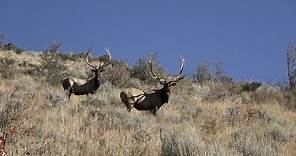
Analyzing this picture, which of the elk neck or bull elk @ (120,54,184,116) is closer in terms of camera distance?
bull elk @ (120,54,184,116)

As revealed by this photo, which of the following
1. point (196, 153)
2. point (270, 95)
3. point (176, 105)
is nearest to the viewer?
point (196, 153)

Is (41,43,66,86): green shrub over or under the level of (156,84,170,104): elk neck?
over

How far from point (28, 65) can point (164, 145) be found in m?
23.1

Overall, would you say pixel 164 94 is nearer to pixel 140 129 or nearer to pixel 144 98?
pixel 144 98

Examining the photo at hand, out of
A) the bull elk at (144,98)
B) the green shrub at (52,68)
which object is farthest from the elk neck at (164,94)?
the green shrub at (52,68)

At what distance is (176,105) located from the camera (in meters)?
16.1

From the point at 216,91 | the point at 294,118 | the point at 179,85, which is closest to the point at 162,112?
the point at 294,118

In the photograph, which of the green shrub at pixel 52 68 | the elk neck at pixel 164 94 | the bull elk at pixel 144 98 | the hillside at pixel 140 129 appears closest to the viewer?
the hillside at pixel 140 129

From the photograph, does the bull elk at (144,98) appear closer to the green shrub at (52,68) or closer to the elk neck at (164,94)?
the elk neck at (164,94)

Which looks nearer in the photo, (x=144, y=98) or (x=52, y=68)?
(x=144, y=98)

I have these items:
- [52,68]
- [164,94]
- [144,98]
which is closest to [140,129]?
[144,98]

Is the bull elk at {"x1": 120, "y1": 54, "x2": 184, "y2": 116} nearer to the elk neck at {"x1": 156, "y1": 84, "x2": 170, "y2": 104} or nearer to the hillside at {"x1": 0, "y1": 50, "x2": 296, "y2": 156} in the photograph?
the elk neck at {"x1": 156, "y1": 84, "x2": 170, "y2": 104}

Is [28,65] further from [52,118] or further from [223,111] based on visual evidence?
[52,118]

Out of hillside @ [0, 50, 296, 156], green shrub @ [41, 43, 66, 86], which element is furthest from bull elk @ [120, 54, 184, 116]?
green shrub @ [41, 43, 66, 86]
